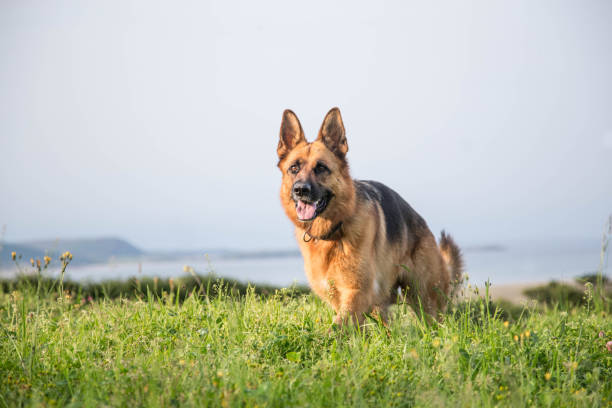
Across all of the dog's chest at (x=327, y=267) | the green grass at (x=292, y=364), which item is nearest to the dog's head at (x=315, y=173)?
the dog's chest at (x=327, y=267)

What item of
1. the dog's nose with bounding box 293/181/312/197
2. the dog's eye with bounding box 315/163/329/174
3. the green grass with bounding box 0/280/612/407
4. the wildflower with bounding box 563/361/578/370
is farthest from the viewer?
the dog's eye with bounding box 315/163/329/174

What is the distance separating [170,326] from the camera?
4.87m

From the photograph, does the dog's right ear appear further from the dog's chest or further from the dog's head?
the dog's chest

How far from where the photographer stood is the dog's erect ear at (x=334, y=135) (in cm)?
527

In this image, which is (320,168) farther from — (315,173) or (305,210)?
(305,210)

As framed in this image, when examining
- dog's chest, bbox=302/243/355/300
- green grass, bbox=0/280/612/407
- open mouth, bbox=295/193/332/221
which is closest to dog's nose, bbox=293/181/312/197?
open mouth, bbox=295/193/332/221

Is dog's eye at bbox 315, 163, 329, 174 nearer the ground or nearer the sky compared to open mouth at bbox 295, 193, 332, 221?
nearer the sky

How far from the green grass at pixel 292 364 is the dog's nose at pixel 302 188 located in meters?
1.34

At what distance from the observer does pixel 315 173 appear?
501 centimetres

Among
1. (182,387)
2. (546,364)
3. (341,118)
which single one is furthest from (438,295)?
(182,387)

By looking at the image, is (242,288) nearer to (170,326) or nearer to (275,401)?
(170,326)

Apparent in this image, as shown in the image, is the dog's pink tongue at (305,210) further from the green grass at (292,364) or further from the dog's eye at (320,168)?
the green grass at (292,364)

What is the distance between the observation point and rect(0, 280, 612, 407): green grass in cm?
310

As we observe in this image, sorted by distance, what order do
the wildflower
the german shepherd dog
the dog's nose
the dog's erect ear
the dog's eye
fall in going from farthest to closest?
the dog's erect ear → the dog's eye → the german shepherd dog → the dog's nose → the wildflower
